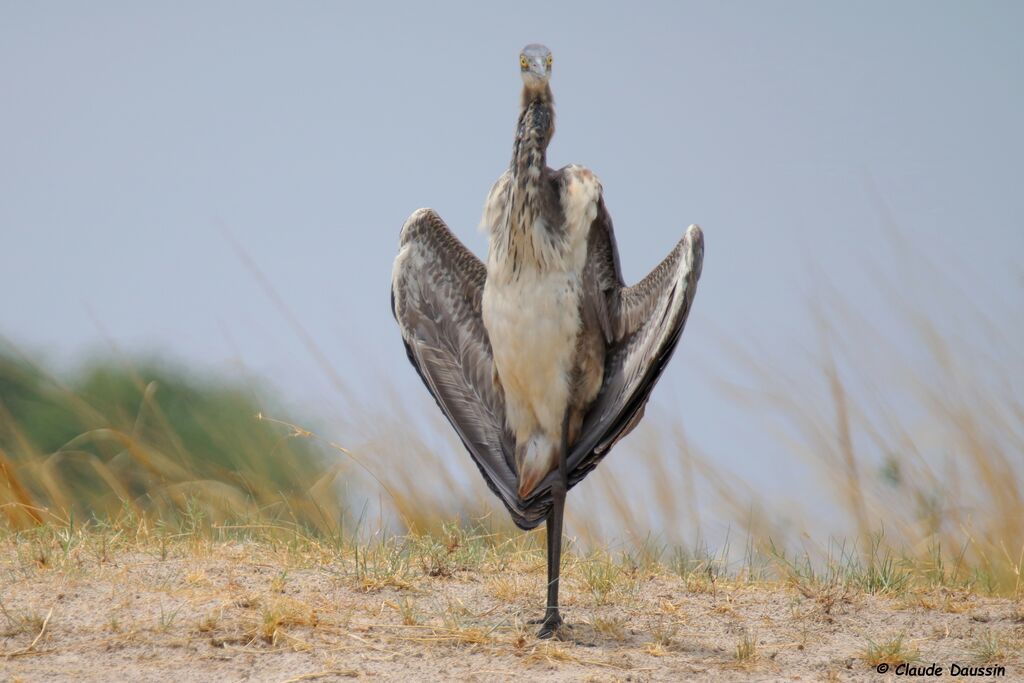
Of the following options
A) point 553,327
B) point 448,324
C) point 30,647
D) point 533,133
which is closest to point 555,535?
point 553,327

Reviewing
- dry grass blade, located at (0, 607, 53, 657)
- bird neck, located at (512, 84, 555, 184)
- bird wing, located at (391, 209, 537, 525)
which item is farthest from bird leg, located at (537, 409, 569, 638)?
dry grass blade, located at (0, 607, 53, 657)

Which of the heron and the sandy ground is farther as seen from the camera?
the heron

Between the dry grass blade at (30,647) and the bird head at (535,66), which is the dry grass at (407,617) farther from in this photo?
the bird head at (535,66)

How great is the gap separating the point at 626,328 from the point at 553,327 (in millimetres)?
422

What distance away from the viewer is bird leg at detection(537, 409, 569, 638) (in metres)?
5.55

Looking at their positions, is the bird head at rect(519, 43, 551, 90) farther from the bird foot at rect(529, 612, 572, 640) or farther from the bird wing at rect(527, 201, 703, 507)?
the bird foot at rect(529, 612, 572, 640)

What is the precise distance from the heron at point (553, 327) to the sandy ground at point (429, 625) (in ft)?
1.49

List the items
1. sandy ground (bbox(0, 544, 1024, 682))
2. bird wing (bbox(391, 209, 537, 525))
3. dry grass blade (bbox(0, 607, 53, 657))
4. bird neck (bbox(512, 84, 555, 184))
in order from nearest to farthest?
sandy ground (bbox(0, 544, 1024, 682)) < dry grass blade (bbox(0, 607, 53, 657)) < bird neck (bbox(512, 84, 555, 184)) < bird wing (bbox(391, 209, 537, 525))

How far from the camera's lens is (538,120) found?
5.71 m

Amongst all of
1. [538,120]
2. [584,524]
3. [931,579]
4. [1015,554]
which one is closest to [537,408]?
[538,120]

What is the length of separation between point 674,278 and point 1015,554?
341 cm

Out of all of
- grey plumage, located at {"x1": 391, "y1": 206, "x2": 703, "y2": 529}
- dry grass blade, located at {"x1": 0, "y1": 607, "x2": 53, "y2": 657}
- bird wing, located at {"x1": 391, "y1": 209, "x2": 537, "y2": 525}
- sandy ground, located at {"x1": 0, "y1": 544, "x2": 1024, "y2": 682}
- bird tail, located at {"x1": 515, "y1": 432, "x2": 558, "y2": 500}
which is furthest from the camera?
bird wing, located at {"x1": 391, "y1": 209, "x2": 537, "y2": 525}

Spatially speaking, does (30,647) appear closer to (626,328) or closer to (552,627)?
(552,627)

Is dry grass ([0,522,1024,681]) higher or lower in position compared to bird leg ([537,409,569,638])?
lower
